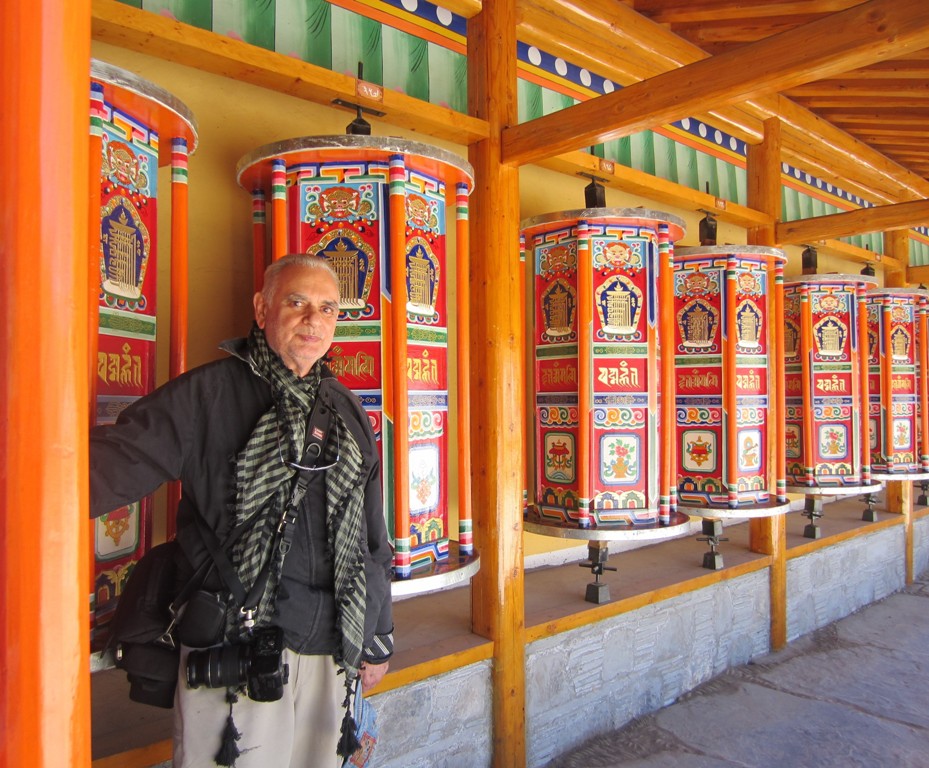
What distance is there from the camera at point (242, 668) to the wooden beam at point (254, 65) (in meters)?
1.62

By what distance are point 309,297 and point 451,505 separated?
185cm

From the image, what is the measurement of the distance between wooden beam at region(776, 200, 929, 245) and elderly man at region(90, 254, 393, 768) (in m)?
3.28

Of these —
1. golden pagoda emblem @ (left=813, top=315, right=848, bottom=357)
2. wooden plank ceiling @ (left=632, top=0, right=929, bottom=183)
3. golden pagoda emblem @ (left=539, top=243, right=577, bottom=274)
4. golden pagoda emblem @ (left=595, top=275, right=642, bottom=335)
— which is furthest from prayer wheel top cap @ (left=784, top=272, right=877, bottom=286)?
golden pagoda emblem @ (left=539, top=243, right=577, bottom=274)

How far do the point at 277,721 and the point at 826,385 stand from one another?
4.19m

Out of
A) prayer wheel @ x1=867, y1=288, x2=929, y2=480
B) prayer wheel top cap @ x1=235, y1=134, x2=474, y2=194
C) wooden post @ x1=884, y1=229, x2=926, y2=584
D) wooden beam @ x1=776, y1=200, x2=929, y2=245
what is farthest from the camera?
wooden post @ x1=884, y1=229, x2=926, y2=584

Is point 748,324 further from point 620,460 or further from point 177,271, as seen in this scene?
point 177,271

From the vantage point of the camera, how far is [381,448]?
2.19 meters

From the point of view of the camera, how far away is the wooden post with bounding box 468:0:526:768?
2.65 meters

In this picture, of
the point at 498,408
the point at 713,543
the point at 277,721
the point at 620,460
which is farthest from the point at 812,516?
the point at 277,721

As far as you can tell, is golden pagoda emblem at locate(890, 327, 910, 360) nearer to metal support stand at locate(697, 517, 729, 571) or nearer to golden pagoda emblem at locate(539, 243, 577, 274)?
metal support stand at locate(697, 517, 729, 571)

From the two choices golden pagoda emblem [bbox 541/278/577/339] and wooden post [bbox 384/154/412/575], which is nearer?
wooden post [bbox 384/154/412/575]

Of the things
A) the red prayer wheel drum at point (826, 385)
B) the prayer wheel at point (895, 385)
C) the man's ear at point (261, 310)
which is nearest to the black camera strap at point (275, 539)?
the man's ear at point (261, 310)

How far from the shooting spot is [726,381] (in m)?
3.64

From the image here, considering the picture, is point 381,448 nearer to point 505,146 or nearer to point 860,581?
point 505,146
